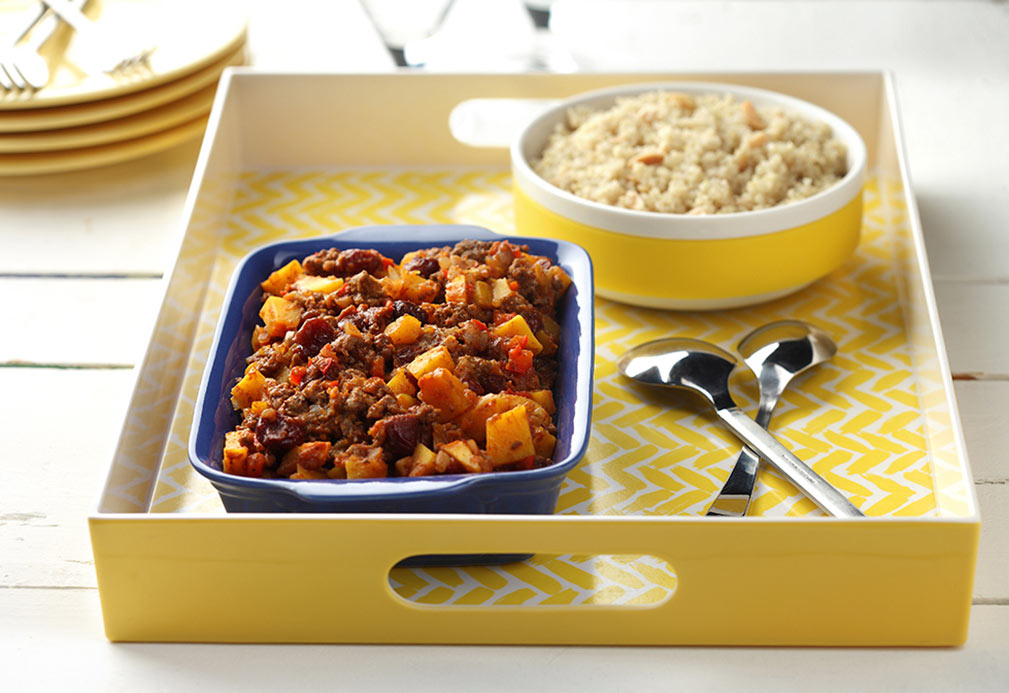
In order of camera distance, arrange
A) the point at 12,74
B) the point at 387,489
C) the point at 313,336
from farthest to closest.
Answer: the point at 12,74, the point at 313,336, the point at 387,489

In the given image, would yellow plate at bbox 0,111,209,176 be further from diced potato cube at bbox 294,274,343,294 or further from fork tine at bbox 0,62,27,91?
diced potato cube at bbox 294,274,343,294

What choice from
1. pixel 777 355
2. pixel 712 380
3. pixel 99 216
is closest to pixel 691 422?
pixel 712 380

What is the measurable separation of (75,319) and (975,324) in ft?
4.29

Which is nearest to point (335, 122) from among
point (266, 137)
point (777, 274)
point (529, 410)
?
point (266, 137)

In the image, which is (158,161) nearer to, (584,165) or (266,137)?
(266,137)

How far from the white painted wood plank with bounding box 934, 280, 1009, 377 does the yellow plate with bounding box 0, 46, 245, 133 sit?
1.29 metres

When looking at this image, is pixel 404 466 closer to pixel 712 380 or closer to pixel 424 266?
pixel 424 266

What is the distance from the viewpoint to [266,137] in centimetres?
208

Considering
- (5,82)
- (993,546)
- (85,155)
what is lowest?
(993,546)

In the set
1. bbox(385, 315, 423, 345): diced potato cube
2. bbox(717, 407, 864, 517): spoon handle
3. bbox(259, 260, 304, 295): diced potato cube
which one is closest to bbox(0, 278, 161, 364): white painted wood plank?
bbox(259, 260, 304, 295): diced potato cube

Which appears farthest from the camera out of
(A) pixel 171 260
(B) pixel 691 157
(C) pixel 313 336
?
(B) pixel 691 157

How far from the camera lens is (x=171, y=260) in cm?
161

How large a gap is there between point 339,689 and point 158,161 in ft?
4.31

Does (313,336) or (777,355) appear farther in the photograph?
(777,355)
